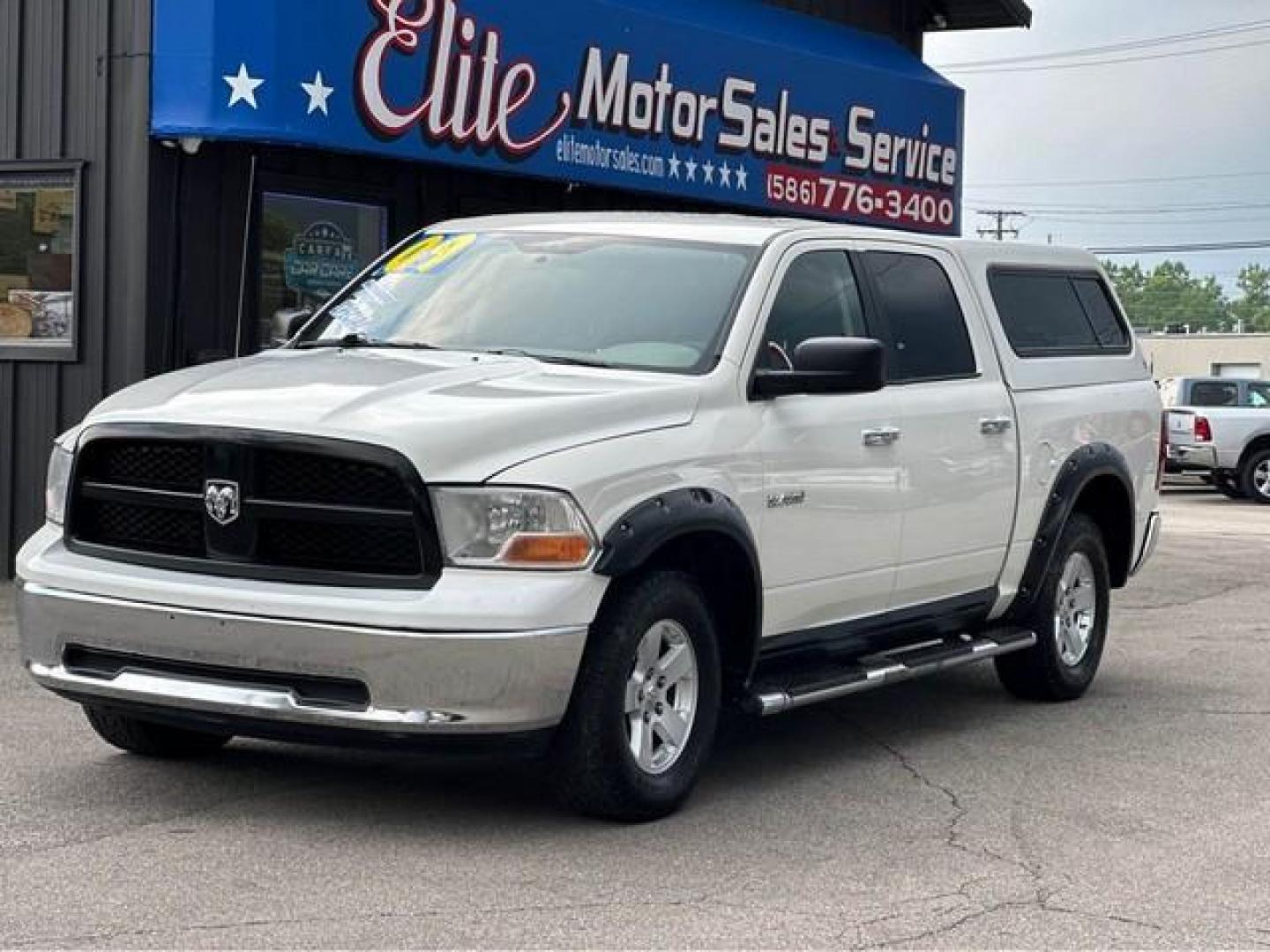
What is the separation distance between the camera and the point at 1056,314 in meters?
9.09

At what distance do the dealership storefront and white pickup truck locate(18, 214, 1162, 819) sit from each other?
3.83 meters

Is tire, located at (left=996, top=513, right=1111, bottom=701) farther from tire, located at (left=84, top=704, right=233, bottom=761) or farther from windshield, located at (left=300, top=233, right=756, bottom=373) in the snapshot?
tire, located at (left=84, top=704, right=233, bottom=761)

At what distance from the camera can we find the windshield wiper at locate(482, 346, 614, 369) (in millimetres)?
6676

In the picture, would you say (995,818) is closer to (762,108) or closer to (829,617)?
(829,617)

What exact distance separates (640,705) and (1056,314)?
3848 mm

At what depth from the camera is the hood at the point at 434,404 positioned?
5730 mm

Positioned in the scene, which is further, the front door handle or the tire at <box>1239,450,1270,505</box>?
the tire at <box>1239,450,1270,505</box>

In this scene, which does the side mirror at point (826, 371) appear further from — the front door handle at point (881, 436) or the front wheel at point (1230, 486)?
the front wheel at point (1230, 486)

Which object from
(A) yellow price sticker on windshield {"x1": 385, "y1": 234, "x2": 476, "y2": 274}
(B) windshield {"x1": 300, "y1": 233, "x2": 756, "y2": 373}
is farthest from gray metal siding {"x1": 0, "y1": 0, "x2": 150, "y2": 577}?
(B) windshield {"x1": 300, "y1": 233, "x2": 756, "y2": 373}

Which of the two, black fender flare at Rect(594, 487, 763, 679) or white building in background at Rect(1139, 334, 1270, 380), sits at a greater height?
white building in background at Rect(1139, 334, 1270, 380)

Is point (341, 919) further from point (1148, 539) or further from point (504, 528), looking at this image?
point (1148, 539)

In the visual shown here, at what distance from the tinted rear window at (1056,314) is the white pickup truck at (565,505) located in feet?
0.74

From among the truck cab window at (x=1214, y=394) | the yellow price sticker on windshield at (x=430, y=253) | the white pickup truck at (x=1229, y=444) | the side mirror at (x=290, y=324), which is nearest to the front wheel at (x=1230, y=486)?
the white pickup truck at (x=1229, y=444)

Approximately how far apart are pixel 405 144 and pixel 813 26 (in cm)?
609
